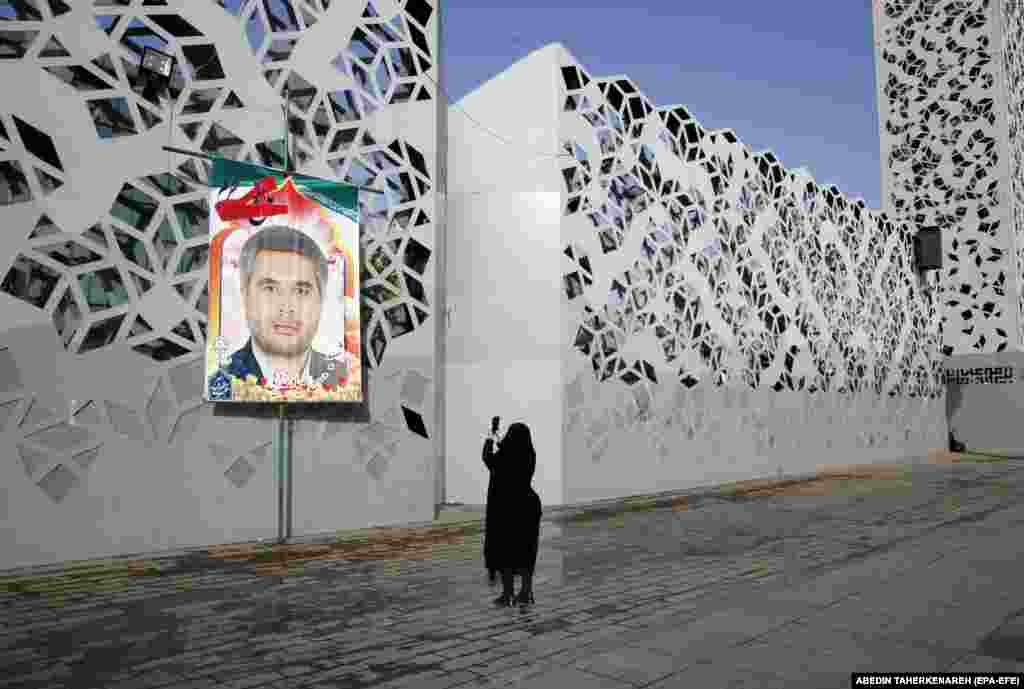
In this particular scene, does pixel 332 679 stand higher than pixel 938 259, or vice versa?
pixel 938 259

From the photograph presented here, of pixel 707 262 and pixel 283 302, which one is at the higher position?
pixel 707 262

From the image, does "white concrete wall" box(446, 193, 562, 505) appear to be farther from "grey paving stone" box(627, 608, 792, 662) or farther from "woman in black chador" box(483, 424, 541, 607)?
"grey paving stone" box(627, 608, 792, 662)

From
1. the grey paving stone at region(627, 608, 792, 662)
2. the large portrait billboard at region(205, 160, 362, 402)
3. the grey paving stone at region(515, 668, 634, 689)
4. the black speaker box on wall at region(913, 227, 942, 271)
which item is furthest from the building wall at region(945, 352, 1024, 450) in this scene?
the grey paving stone at region(515, 668, 634, 689)

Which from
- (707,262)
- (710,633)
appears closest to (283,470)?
(710,633)

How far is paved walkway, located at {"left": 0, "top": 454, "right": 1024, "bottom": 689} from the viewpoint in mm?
5184

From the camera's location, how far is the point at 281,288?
11.4m

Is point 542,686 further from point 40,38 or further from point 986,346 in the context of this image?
point 986,346

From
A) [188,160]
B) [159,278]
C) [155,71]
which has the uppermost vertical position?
[155,71]

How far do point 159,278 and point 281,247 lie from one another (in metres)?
1.85

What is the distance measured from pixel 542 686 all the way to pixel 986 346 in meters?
39.5

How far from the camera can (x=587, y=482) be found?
Answer: 16.2m

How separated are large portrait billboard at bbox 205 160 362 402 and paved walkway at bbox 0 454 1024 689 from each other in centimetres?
254

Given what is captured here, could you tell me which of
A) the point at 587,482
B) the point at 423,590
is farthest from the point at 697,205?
the point at 423,590

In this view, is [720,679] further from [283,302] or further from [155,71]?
[155,71]
